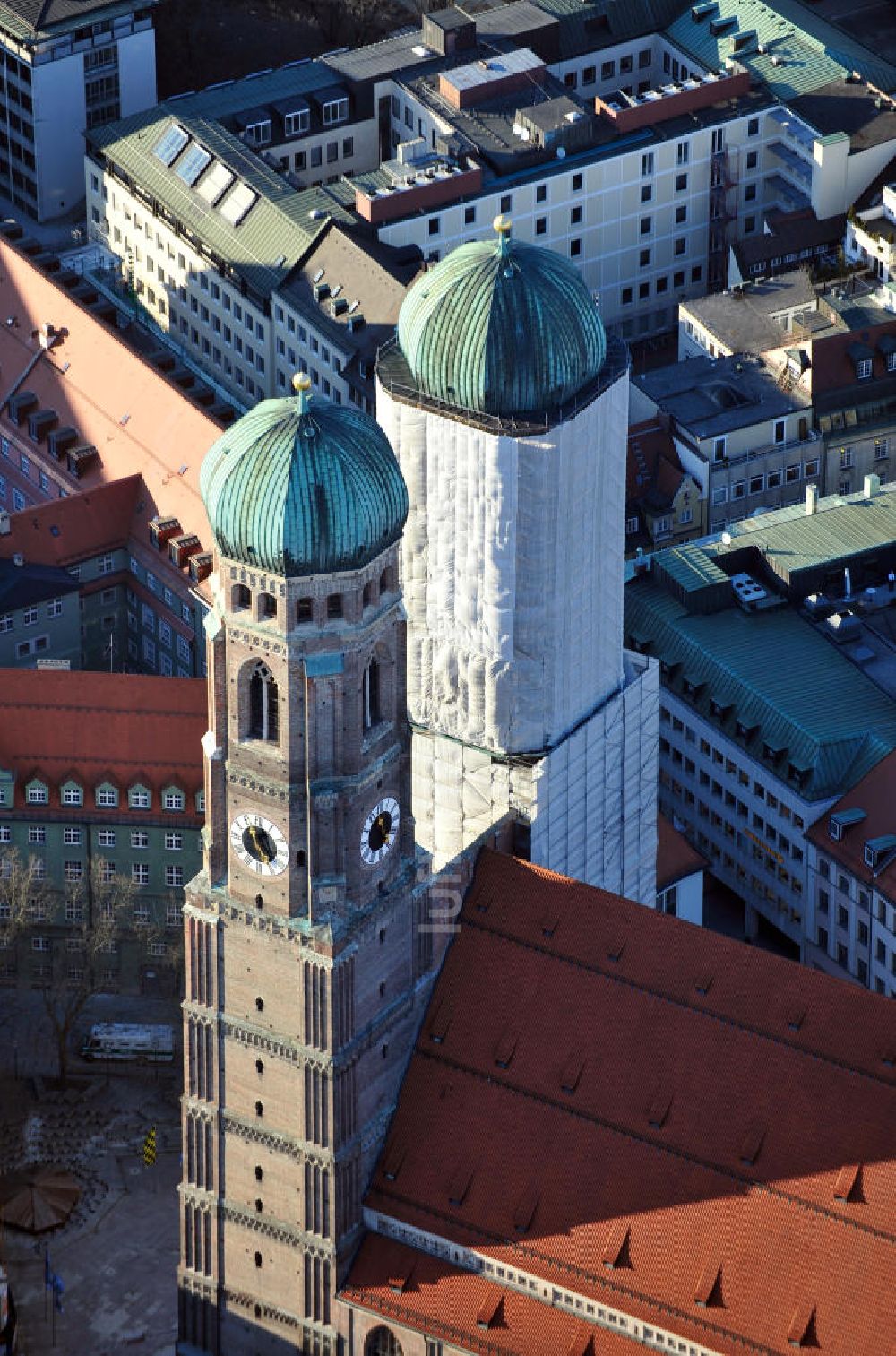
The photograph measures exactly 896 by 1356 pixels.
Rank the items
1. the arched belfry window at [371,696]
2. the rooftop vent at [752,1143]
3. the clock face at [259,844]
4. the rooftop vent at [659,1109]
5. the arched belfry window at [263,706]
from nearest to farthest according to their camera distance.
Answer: the arched belfry window at [263,706] → the arched belfry window at [371,696] → the clock face at [259,844] → the rooftop vent at [752,1143] → the rooftop vent at [659,1109]

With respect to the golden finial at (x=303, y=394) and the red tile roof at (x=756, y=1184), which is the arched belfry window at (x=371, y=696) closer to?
the golden finial at (x=303, y=394)

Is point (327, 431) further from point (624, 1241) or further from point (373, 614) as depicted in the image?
point (624, 1241)

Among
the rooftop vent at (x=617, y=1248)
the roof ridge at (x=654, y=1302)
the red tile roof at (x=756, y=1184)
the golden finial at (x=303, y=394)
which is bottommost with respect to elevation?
the roof ridge at (x=654, y=1302)

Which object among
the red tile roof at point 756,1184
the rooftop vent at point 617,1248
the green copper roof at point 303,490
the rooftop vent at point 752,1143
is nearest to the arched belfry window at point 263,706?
the green copper roof at point 303,490

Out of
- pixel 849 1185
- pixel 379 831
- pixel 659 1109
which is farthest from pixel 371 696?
pixel 849 1185

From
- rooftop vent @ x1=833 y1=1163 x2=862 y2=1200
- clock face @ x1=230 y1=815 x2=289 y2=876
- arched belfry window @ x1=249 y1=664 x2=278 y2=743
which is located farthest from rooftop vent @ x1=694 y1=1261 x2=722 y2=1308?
arched belfry window @ x1=249 y1=664 x2=278 y2=743

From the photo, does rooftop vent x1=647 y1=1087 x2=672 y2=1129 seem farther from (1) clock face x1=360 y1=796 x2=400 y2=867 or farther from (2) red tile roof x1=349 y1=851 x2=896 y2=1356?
(1) clock face x1=360 y1=796 x2=400 y2=867
